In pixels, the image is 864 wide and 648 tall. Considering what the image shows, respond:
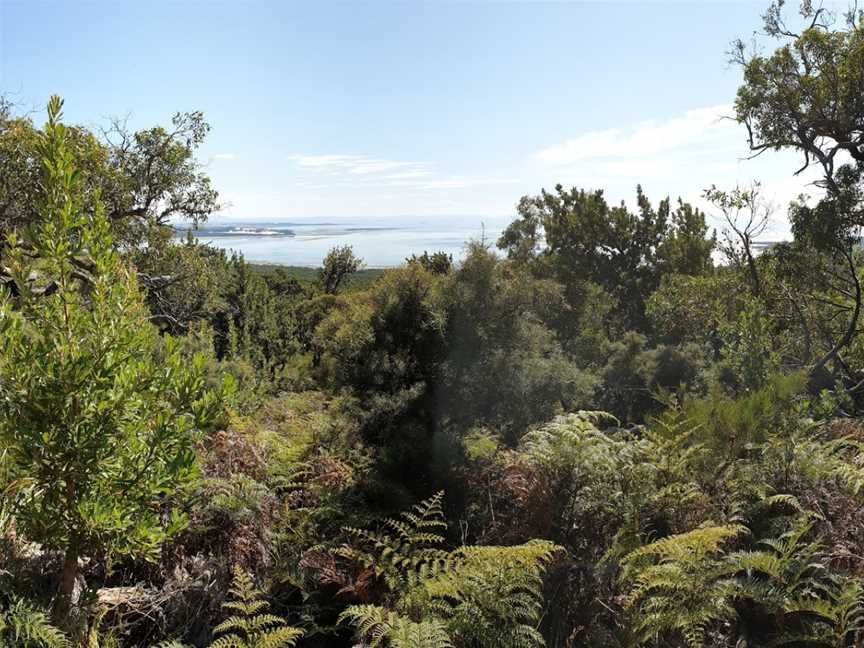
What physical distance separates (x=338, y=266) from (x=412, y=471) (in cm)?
2871

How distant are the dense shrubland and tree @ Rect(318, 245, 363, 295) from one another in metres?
23.1

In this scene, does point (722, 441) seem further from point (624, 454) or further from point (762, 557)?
point (762, 557)

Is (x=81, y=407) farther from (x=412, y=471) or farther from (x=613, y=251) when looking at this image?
(x=613, y=251)

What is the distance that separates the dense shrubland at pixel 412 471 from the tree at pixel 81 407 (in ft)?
0.05

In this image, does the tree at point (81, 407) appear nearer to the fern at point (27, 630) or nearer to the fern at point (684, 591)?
the fern at point (27, 630)

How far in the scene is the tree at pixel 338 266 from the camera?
112ft

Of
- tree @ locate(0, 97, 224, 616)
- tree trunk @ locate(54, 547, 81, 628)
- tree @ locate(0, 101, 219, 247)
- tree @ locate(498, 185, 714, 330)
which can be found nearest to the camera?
tree @ locate(0, 97, 224, 616)

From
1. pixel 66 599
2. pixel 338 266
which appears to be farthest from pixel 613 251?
pixel 66 599

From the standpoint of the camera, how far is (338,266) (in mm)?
34156

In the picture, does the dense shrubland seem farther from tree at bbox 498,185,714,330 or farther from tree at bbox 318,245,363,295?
tree at bbox 318,245,363,295

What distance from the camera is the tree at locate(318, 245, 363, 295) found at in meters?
34.0

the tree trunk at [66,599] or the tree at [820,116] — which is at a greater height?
the tree at [820,116]

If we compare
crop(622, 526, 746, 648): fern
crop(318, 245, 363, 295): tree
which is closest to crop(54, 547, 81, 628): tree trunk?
crop(622, 526, 746, 648): fern

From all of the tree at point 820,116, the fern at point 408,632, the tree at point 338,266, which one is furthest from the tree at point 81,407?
the tree at point 338,266
